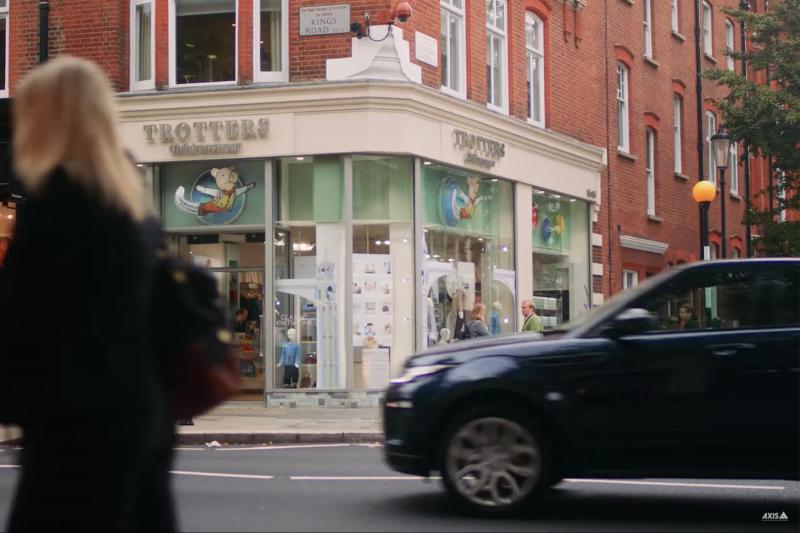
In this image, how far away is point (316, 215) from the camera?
18734 mm

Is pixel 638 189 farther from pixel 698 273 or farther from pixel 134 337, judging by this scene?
pixel 134 337

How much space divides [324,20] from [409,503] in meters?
11.9

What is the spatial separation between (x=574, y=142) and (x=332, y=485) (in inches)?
636

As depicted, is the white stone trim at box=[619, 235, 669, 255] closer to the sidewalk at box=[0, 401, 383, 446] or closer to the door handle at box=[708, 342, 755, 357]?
the sidewalk at box=[0, 401, 383, 446]

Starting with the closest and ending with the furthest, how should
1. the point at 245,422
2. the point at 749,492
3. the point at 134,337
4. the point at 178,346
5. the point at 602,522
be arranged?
the point at 134,337, the point at 178,346, the point at 602,522, the point at 749,492, the point at 245,422

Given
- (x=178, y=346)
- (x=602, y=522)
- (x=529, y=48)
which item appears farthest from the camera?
(x=529, y=48)

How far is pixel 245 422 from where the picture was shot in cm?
1583

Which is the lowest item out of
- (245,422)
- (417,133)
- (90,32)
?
(245,422)

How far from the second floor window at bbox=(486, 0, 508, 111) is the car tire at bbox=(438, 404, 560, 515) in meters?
14.6

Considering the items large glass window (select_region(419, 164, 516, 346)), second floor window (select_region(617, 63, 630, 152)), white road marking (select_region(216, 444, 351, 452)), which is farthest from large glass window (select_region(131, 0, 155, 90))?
second floor window (select_region(617, 63, 630, 152))

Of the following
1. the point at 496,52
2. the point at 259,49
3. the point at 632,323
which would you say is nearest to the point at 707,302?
the point at 632,323

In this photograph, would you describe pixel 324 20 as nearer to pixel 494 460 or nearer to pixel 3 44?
pixel 3 44

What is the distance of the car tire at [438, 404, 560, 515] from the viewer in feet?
24.7

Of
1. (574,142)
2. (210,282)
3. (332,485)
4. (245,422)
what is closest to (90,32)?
(245,422)
